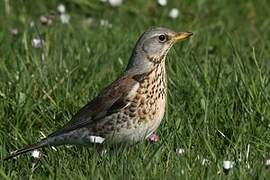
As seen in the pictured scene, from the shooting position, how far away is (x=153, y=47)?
22.6ft

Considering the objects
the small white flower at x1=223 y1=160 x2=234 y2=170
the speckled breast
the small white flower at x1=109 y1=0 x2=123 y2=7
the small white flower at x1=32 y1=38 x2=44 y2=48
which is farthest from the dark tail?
the small white flower at x1=109 y1=0 x2=123 y2=7

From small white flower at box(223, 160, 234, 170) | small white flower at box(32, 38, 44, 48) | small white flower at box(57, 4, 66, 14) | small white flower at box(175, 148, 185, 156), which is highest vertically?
small white flower at box(57, 4, 66, 14)

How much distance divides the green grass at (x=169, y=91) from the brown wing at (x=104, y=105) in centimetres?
19

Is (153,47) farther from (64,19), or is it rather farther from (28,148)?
(64,19)

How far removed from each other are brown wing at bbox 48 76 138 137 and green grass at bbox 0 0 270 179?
19 centimetres

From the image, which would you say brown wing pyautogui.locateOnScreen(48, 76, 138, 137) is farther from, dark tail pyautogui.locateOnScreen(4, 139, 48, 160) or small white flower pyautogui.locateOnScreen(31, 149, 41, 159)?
small white flower pyautogui.locateOnScreen(31, 149, 41, 159)

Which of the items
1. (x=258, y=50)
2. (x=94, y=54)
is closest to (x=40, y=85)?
(x=94, y=54)

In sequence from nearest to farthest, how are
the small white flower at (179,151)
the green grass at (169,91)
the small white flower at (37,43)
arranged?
→ the green grass at (169,91), the small white flower at (179,151), the small white flower at (37,43)

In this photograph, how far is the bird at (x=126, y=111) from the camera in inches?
256

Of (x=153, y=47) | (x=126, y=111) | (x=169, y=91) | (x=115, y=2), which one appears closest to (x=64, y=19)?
(x=115, y=2)

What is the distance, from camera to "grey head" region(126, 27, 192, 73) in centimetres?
686

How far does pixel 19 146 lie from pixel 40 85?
1.07 meters

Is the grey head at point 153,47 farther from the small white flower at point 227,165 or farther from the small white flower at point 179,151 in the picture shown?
the small white flower at point 227,165

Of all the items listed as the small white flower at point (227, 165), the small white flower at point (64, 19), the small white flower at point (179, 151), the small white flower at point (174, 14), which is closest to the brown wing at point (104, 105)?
the small white flower at point (179, 151)
